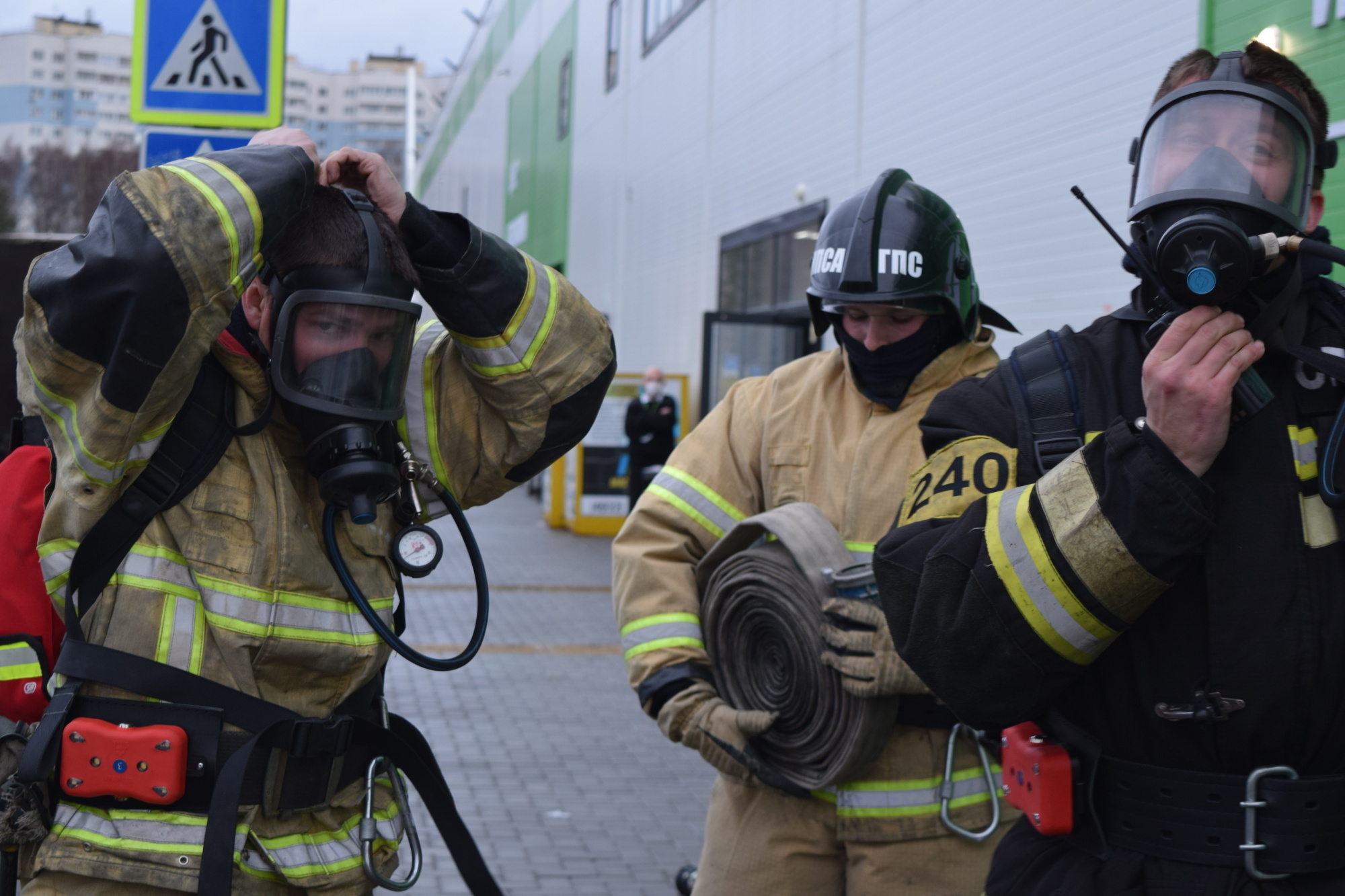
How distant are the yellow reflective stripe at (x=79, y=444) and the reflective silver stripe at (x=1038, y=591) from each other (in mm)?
1287

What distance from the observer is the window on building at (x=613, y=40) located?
1966cm

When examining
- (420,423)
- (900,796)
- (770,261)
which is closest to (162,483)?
(420,423)

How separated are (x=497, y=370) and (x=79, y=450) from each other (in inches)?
28.9

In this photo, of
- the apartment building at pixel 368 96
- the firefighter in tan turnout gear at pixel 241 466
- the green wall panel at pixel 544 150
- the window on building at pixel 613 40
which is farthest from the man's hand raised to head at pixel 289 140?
the apartment building at pixel 368 96

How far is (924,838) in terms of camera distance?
2.75 meters

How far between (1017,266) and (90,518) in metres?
6.23

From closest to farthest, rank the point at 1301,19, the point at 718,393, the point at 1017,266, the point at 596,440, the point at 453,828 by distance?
the point at 453,828 < the point at 1301,19 < the point at 1017,266 < the point at 718,393 < the point at 596,440

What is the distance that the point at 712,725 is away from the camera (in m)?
2.88

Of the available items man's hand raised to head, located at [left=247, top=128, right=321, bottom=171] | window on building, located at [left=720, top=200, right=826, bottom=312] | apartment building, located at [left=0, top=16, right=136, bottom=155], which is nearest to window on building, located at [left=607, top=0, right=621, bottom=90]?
window on building, located at [left=720, top=200, right=826, bottom=312]

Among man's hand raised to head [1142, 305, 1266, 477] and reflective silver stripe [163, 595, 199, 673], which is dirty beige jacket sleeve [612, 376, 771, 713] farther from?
man's hand raised to head [1142, 305, 1266, 477]

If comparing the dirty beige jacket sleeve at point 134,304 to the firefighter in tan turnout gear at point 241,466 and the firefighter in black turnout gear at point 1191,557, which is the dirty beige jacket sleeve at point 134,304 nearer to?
the firefighter in tan turnout gear at point 241,466

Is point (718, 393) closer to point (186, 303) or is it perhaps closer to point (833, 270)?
point (833, 270)

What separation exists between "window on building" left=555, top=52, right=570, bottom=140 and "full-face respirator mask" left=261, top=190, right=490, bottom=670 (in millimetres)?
22149

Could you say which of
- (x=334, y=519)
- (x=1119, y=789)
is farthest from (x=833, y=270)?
(x=1119, y=789)
